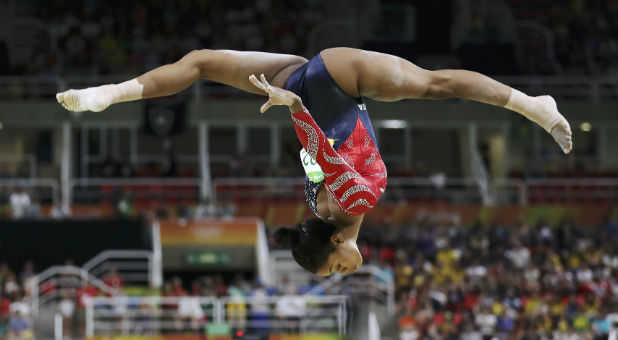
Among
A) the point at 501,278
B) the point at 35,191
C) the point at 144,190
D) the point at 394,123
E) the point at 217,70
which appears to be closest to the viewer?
the point at 217,70

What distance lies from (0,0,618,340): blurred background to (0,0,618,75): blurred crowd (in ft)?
0.18

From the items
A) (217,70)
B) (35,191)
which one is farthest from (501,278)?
(217,70)

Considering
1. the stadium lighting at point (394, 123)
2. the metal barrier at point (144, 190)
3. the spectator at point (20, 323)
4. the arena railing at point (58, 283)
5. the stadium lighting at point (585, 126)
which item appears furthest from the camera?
the stadium lighting at point (585, 126)

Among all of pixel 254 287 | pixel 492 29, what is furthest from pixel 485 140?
pixel 254 287

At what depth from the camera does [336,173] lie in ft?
17.3

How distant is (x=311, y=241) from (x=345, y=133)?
1.98 ft

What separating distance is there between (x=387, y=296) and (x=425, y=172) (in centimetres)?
610

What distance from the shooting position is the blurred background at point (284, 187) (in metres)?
16.6

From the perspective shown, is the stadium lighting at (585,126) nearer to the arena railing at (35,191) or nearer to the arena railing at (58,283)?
the arena railing at (35,191)

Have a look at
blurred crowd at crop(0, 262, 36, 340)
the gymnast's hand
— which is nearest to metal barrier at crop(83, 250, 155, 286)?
blurred crowd at crop(0, 262, 36, 340)

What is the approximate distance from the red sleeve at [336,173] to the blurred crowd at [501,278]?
1054 cm

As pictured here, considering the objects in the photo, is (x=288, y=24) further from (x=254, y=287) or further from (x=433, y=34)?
(x=254, y=287)

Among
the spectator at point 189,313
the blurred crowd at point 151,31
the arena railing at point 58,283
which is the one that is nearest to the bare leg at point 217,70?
the spectator at point 189,313

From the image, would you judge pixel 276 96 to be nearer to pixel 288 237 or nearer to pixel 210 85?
pixel 288 237
